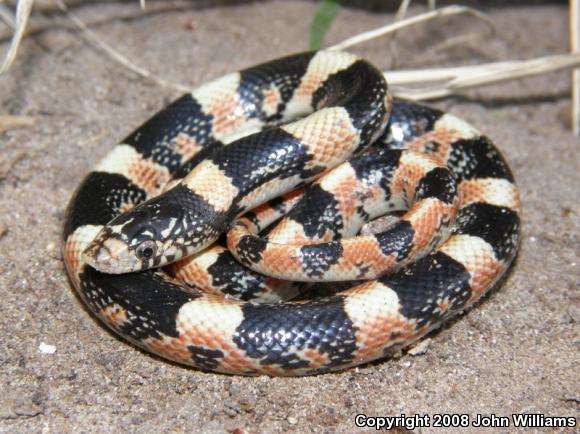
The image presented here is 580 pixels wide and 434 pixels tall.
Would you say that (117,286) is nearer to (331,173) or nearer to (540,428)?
(331,173)

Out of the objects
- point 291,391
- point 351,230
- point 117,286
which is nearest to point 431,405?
point 291,391

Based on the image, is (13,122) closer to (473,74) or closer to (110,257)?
(110,257)

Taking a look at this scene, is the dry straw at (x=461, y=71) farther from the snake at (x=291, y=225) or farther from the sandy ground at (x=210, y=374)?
the snake at (x=291, y=225)

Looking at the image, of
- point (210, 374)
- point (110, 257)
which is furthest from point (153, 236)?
point (210, 374)

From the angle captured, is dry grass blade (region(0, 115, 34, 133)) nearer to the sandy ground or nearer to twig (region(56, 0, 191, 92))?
the sandy ground

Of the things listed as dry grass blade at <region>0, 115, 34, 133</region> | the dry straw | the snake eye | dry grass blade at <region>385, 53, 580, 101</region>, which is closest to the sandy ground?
dry grass blade at <region>0, 115, 34, 133</region>

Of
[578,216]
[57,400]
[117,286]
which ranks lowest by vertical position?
[578,216]
